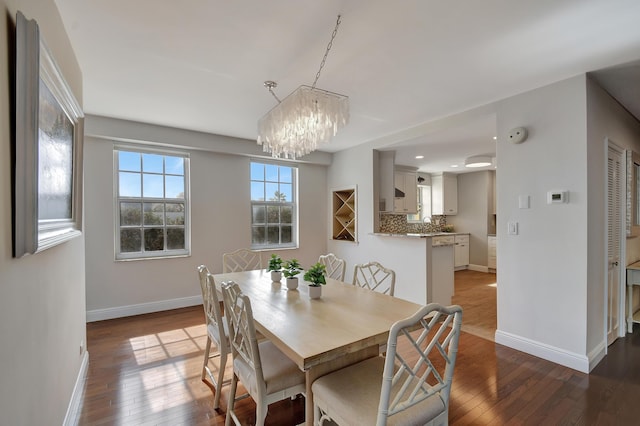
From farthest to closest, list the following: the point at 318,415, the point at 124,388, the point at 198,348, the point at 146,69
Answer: the point at 198,348, the point at 146,69, the point at 124,388, the point at 318,415

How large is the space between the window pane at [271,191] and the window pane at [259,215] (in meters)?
0.22

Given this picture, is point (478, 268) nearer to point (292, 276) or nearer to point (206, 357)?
point (292, 276)

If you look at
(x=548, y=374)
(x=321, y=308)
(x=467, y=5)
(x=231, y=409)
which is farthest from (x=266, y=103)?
(x=548, y=374)

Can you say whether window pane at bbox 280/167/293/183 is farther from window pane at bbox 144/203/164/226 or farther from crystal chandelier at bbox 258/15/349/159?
crystal chandelier at bbox 258/15/349/159

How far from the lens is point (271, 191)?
5074 millimetres

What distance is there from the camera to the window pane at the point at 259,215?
490cm

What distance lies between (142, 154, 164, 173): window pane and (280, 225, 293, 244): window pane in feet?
6.86

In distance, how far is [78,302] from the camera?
2.32m

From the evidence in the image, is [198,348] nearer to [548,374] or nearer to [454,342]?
[454,342]

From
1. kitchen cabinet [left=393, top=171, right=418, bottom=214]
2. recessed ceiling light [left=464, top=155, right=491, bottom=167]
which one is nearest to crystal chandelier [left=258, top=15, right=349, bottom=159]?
kitchen cabinet [left=393, top=171, right=418, bottom=214]

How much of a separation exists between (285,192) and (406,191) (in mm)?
2437

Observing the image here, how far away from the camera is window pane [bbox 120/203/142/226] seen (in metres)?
3.90

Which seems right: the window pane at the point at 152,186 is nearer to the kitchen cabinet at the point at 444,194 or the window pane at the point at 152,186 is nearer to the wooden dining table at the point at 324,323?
the wooden dining table at the point at 324,323

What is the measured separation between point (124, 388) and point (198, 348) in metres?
0.75
